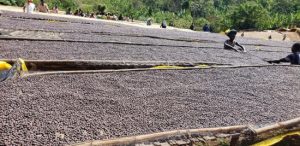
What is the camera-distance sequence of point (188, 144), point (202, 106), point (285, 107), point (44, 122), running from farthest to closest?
point (285, 107) < point (202, 106) < point (188, 144) < point (44, 122)

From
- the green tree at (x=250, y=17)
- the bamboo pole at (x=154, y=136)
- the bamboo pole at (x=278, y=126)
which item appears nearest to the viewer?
the bamboo pole at (x=154, y=136)

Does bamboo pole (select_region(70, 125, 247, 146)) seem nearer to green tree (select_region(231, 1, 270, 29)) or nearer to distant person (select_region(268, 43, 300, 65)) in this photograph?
distant person (select_region(268, 43, 300, 65))

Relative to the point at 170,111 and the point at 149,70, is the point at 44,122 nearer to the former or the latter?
the point at 170,111

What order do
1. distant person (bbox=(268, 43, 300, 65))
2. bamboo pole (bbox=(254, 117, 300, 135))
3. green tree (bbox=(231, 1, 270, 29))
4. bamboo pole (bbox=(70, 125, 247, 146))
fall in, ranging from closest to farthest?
bamboo pole (bbox=(70, 125, 247, 146)) < bamboo pole (bbox=(254, 117, 300, 135)) < distant person (bbox=(268, 43, 300, 65)) < green tree (bbox=(231, 1, 270, 29))

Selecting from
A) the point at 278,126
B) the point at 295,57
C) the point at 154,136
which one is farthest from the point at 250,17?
the point at 154,136

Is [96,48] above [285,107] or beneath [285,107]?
above

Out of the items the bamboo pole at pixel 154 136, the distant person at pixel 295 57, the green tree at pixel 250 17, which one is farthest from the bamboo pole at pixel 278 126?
the green tree at pixel 250 17

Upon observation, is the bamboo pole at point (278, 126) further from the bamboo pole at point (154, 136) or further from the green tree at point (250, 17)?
the green tree at point (250, 17)

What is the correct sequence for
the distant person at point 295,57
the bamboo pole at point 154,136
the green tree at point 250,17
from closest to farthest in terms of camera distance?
the bamboo pole at point 154,136, the distant person at point 295,57, the green tree at point 250,17

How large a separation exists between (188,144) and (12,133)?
146 cm

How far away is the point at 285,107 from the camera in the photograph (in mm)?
4309

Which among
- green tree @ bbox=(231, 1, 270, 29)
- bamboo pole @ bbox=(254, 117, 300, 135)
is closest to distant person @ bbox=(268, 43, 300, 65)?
bamboo pole @ bbox=(254, 117, 300, 135)

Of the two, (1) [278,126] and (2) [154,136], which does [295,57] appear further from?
(2) [154,136]

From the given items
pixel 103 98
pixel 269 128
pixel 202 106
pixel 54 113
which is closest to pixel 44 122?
pixel 54 113
